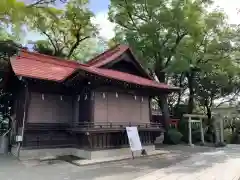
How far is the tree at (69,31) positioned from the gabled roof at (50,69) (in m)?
8.48

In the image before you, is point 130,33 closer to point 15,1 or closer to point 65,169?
point 15,1

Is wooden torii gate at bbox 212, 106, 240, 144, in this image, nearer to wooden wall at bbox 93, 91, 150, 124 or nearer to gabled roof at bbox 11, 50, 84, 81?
wooden wall at bbox 93, 91, 150, 124

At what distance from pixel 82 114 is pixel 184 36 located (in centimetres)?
1071

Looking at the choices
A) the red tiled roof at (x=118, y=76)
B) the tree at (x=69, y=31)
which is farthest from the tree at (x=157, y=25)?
the red tiled roof at (x=118, y=76)

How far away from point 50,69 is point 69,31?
12054mm

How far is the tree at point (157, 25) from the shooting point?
1639 cm

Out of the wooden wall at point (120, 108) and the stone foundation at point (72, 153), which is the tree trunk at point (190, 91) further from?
the stone foundation at point (72, 153)

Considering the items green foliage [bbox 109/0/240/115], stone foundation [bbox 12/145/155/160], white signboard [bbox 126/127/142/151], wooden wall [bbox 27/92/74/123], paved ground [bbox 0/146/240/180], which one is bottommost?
paved ground [bbox 0/146/240/180]

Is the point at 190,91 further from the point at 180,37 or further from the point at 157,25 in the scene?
the point at 157,25

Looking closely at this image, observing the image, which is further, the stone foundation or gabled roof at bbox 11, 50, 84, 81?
gabled roof at bbox 11, 50, 84, 81

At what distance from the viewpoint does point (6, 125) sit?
598 inches

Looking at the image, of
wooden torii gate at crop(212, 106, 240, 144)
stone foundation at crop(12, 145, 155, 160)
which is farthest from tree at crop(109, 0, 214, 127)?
stone foundation at crop(12, 145, 155, 160)

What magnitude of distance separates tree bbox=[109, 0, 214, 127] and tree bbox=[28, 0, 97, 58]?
4.18 metres

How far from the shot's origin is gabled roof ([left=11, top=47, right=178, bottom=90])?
10091 millimetres
